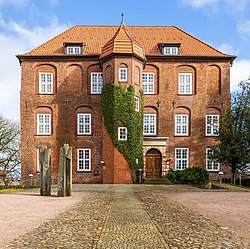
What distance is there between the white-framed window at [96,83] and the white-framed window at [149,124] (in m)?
5.12

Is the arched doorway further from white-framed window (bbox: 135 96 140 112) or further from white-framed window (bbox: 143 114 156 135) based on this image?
white-framed window (bbox: 135 96 140 112)

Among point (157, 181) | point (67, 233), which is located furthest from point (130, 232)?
point (157, 181)

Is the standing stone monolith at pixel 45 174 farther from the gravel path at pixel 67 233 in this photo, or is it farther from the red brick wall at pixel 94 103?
the red brick wall at pixel 94 103

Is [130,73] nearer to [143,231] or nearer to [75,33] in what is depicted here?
[75,33]

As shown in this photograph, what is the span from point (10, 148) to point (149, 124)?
14473 mm

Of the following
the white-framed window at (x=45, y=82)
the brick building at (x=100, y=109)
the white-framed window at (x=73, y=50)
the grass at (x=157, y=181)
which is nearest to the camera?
the grass at (x=157, y=181)

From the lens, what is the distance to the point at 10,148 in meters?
30.9

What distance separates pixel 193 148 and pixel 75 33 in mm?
17074

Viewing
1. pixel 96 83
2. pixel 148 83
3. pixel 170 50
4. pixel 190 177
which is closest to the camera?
pixel 190 177

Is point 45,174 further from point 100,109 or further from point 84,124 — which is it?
point 100,109

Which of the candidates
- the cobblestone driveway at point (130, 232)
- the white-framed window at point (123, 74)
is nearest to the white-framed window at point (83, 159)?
the white-framed window at point (123, 74)

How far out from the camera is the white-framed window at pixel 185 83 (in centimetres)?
2920

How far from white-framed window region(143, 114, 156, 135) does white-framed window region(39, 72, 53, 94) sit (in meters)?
9.49

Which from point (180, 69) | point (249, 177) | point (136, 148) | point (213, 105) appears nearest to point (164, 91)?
point (180, 69)
